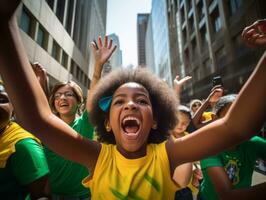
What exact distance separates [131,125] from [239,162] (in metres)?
1.31

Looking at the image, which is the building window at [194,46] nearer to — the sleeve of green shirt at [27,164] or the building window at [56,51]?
the building window at [56,51]

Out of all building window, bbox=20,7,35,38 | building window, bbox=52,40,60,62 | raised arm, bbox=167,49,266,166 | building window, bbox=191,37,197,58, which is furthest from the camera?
building window, bbox=191,37,197,58

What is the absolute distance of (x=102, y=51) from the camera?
2.50 metres

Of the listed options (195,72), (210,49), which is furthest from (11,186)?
(195,72)

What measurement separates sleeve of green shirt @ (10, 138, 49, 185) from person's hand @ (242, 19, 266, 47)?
182cm

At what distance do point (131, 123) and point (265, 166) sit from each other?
6690mm

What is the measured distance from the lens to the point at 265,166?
647cm

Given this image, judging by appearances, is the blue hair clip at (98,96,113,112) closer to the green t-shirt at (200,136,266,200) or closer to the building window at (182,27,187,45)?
the green t-shirt at (200,136,266,200)

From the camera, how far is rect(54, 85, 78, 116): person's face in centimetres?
299

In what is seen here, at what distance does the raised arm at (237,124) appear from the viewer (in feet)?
3.61

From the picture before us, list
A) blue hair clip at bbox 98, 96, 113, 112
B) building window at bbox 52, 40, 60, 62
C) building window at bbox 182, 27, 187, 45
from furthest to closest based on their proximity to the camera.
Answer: building window at bbox 182, 27, 187, 45 → building window at bbox 52, 40, 60, 62 → blue hair clip at bbox 98, 96, 113, 112

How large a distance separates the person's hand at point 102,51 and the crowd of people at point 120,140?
0.6 inches

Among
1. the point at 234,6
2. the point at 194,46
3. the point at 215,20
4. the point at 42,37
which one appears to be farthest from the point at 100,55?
the point at 194,46

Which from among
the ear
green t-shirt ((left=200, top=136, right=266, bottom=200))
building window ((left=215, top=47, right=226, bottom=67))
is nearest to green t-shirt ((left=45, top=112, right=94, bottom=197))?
the ear
